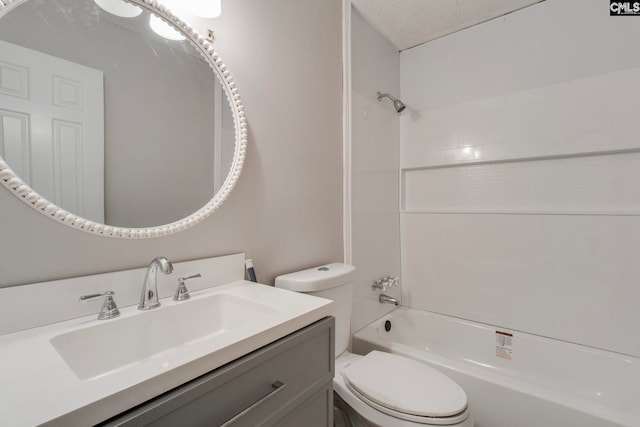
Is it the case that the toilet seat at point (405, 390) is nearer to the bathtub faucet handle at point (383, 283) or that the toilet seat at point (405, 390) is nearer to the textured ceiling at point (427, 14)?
the bathtub faucet handle at point (383, 283)

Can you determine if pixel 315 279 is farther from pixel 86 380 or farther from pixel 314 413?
pixel 86 380

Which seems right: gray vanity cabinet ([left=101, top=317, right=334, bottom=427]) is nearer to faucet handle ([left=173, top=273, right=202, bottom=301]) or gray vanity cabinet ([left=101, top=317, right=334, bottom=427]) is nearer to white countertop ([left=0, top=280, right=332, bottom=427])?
white countertop ([left=0, top=280, right=332, bottom=427])

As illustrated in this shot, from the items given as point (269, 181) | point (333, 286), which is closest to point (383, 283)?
point (333, 286)

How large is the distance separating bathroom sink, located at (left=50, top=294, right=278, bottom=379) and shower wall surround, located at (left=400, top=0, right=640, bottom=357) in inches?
61.5

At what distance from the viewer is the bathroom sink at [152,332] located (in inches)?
25.7

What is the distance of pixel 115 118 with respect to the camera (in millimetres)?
813

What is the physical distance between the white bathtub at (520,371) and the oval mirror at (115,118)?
124 cm

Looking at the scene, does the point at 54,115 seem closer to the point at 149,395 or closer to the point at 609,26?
the point at 149,395

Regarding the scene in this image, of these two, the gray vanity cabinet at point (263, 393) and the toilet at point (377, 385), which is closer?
the gray vanity cabinet at point (263, 393)

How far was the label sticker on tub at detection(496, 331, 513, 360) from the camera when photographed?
5.54 feet

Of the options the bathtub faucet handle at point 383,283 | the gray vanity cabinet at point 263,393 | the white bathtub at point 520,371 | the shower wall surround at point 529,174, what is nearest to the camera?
the gray vanity cabinet at point 263,393

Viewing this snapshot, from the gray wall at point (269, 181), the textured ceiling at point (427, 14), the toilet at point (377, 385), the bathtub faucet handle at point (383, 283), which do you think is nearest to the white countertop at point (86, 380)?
the gray wall at point (269, 181)

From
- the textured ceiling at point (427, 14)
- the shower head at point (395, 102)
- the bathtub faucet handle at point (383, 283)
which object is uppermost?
the textured ceiling at point (427, 14)

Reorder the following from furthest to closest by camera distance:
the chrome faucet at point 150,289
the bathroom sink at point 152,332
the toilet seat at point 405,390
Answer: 1. the toilet seat at point 405,390
2. the chrome faucet at point 150,289
3. the bathroom sink at point 152,332
